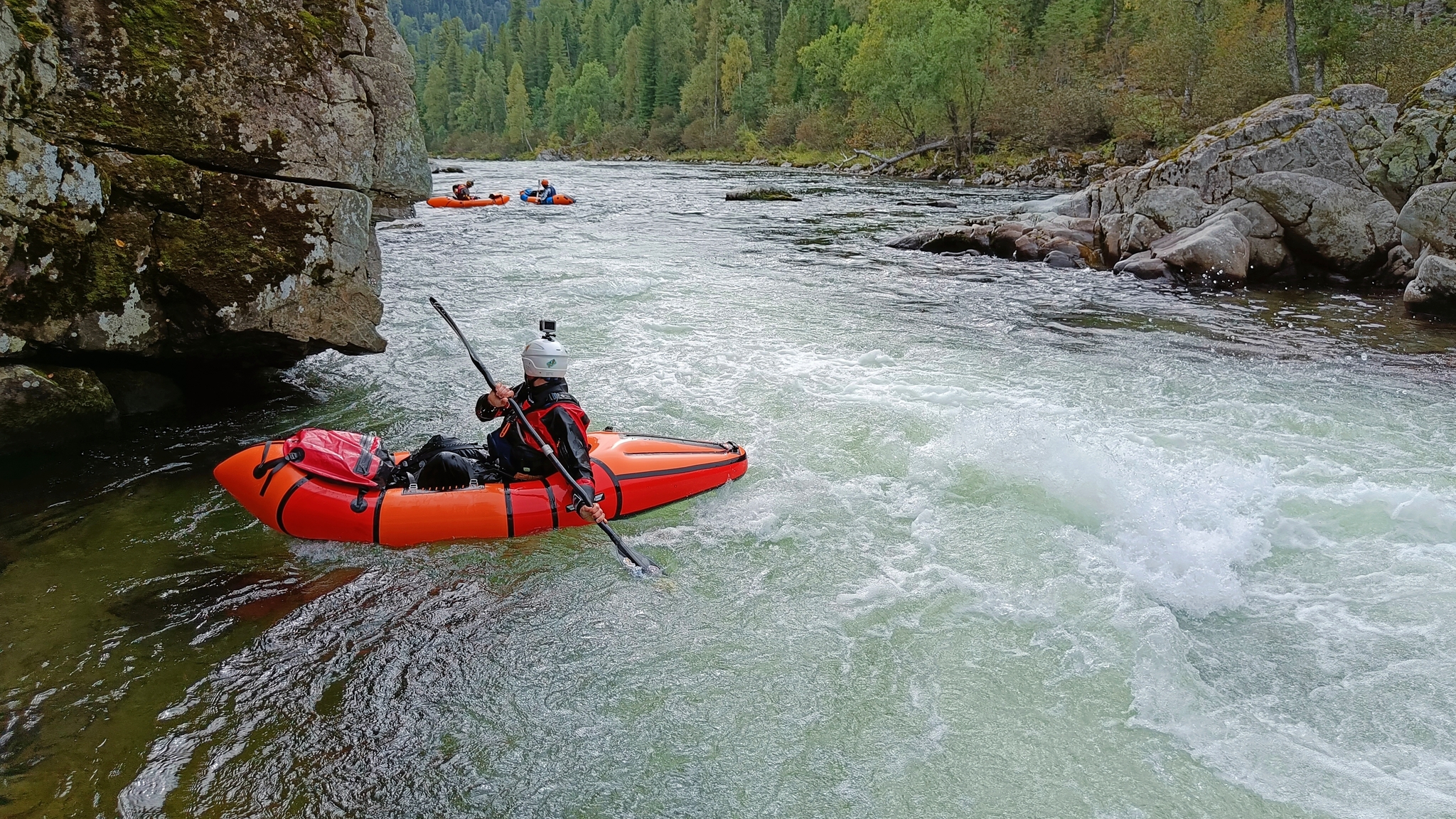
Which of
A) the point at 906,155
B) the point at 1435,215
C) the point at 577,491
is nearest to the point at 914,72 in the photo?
the point at 906,155

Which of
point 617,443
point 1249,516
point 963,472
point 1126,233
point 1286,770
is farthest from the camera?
point 1126,233

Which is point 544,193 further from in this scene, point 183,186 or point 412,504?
point 412,504

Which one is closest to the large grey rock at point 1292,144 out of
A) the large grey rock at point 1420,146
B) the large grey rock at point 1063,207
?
the large grey rock at point 1420,146

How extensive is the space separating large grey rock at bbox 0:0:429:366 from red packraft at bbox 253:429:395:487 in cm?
154

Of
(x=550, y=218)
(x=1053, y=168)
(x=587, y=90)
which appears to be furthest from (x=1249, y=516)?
(x=587, y=90)

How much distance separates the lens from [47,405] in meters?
5.72

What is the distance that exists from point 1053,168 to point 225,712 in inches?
1406

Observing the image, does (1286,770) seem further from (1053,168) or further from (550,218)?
(1053,168)

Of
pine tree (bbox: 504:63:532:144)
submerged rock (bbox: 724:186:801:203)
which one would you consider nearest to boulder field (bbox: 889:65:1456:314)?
submerged rock (bbox: 724:186:801:203)

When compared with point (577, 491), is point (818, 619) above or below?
below

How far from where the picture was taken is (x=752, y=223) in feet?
70.5

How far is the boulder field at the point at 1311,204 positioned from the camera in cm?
1188

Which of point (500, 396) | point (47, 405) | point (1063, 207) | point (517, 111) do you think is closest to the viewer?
point (500, 396)

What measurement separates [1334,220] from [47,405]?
629 inches
